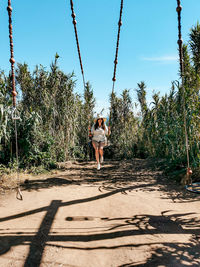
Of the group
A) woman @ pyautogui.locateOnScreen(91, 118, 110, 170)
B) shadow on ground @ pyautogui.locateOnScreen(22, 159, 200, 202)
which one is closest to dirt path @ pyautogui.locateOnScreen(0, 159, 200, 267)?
shadow on ground @ pyautogui.locateOnScreen(22, 159, 200, 202)

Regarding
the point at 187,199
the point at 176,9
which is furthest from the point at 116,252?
the point at 176,9

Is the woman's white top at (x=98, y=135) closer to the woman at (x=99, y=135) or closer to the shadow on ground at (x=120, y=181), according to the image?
the woman at (x=99, y=135)

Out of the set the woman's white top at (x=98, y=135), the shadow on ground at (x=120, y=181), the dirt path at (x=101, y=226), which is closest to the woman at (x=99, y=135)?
the woman's white top at (x=98, y=135)

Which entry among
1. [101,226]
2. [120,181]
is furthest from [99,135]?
[101,226]

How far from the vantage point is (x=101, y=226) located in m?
2.56

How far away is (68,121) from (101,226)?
4311 mm

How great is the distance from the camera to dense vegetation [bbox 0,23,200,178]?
14.9 feet

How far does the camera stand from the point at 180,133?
4.71 metres

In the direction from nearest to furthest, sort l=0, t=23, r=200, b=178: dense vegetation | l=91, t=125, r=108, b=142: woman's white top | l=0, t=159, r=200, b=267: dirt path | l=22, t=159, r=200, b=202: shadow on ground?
l=0, t=159, r=200, b=267: dirt path < l=22, t=159, r=200, b=202: shadow on ground < l=0, t=23, r=200, b=178: dense vegetation < l=91, t=125, r=108, b=142: woman's white top

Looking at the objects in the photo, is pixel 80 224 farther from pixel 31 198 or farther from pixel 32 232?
pixel 31 198

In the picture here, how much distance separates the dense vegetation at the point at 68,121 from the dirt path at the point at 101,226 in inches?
52.4

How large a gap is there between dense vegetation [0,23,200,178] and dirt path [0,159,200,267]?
133 cm

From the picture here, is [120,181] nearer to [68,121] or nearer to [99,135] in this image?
Answer: [99,135]

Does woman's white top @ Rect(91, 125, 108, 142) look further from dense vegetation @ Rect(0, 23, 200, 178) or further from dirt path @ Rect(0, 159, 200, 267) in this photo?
dirt path @ Rect(0, 159, 200, 267)
